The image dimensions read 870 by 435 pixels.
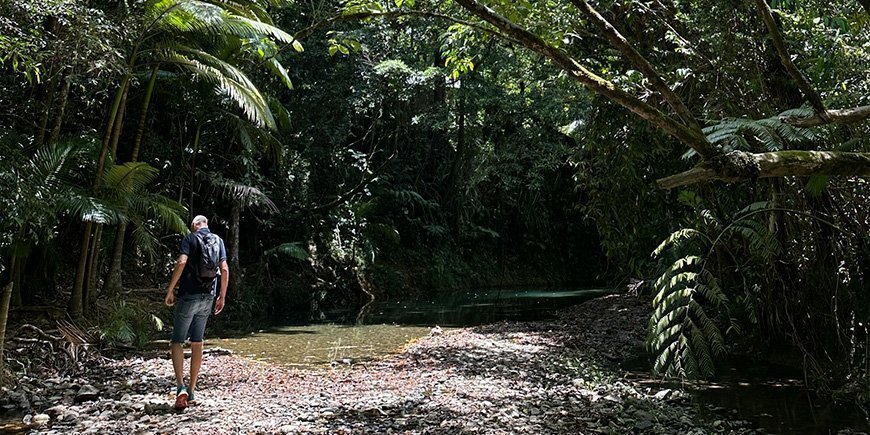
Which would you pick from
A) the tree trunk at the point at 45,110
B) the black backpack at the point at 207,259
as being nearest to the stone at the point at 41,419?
the black backpack at the point at 207,259

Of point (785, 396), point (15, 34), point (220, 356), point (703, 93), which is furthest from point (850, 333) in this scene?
point (15, 34)

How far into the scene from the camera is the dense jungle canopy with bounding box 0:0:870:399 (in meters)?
5.61

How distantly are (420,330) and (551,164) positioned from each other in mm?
10447

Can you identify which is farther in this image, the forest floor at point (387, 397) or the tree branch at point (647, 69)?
the forest floor at point (387, 397)

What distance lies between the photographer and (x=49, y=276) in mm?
10680

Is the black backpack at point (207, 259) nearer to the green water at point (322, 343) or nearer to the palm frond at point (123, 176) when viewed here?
the green water at point (322, 343)

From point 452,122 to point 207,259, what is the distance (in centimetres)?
1610

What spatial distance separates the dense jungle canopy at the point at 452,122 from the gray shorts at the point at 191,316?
5.73 feet

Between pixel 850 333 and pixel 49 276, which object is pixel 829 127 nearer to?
pixel 850 333

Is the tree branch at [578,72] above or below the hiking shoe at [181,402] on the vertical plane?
above

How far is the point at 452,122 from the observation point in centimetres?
2164

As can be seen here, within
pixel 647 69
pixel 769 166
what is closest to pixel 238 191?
pixel 647 69

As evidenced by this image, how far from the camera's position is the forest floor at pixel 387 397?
5473 mm

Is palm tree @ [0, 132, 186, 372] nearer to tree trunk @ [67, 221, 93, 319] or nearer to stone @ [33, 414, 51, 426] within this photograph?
tree trunk @ [67, 221, 93, 319]
